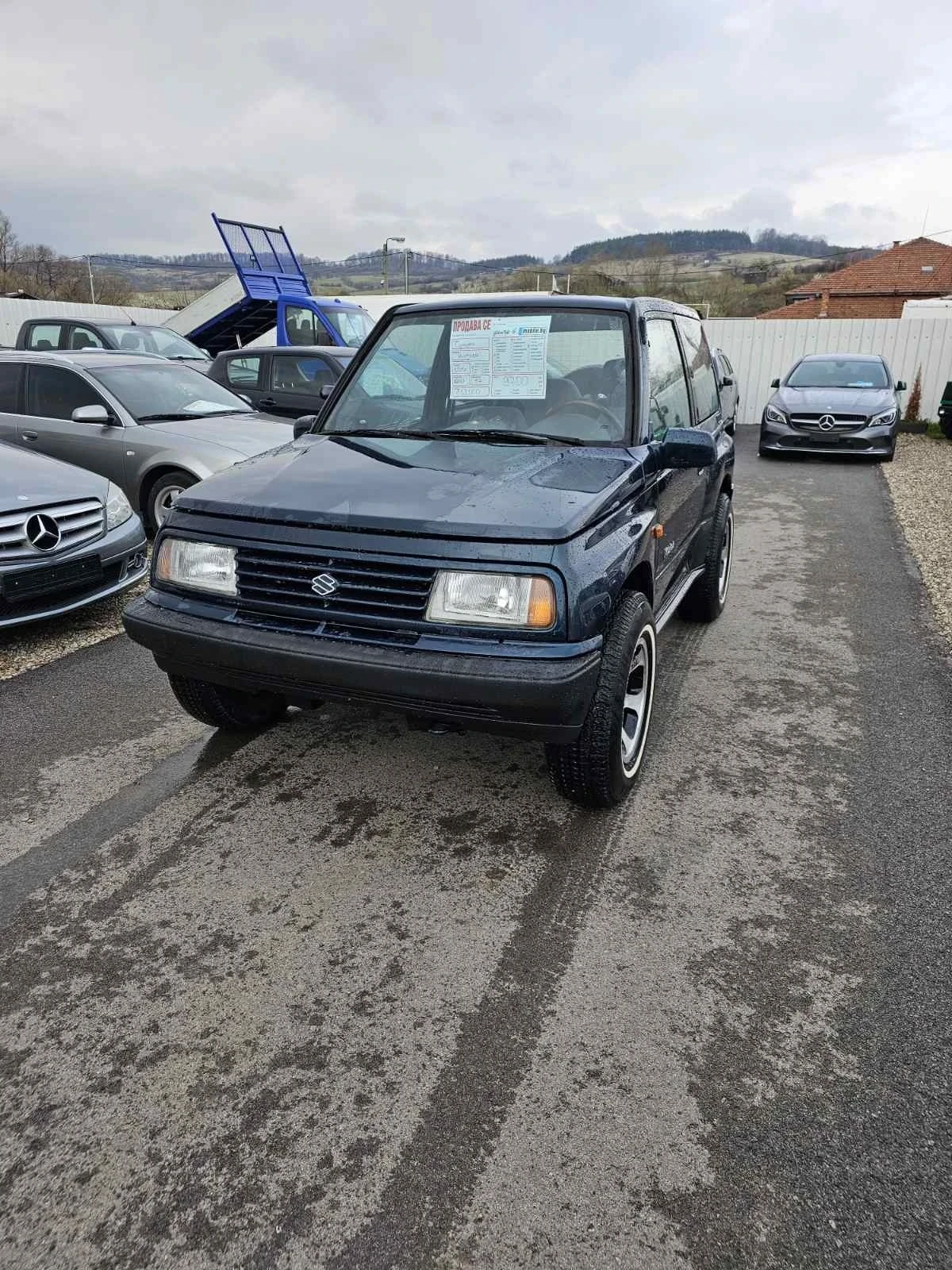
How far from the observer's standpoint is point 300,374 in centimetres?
1065

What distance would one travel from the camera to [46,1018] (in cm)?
231

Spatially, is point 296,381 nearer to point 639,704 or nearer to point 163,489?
point 163,489

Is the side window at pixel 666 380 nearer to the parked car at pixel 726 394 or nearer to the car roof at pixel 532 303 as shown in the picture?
the car roof at pixel 532 303

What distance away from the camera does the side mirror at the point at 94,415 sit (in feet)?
22.7


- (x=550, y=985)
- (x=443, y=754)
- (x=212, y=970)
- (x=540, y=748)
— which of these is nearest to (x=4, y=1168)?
(x=212, y=970)

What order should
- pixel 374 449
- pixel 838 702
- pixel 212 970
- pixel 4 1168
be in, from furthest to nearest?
pixel 838 702
pixel 374 449
pixel 212 970
pixel 4 1168

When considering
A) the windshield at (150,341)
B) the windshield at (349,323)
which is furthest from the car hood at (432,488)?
the windshield at (349,323)

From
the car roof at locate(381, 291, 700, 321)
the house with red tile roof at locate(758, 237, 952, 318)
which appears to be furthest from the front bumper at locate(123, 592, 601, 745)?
the house with red tile roof at locate(758, 237, 952, 318)

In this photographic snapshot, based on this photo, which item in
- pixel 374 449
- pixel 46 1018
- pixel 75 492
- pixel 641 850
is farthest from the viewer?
pixel 75 492

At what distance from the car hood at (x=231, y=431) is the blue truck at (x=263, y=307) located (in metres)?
8.43

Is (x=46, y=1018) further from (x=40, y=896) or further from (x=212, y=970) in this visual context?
(x=40, y=896)

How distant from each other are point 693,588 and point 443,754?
8.24 ft

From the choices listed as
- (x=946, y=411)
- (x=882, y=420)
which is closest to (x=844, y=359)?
(x=946, y=411)

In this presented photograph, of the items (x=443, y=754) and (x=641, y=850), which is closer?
(x=641, y=850)
